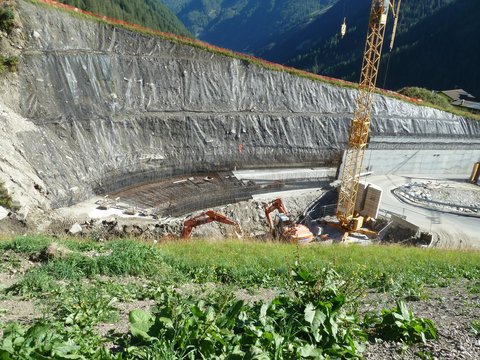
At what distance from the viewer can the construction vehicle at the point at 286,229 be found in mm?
23592

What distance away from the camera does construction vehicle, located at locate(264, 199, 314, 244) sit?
23.6 meters

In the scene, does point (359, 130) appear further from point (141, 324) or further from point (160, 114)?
point (141, 324)

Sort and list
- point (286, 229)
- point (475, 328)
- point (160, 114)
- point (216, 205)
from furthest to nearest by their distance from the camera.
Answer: point (160, 114)
point (216, 205)
point (286, 229)
point (475, 328)

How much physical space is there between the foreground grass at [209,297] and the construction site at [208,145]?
11299 mm

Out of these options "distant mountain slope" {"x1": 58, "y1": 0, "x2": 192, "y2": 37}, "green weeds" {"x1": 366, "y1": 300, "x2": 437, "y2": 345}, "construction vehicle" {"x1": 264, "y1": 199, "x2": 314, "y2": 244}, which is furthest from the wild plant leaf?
"distant mountain slope" {"x1": 58, "y1": 0, "x2": 192, "y2": 37}

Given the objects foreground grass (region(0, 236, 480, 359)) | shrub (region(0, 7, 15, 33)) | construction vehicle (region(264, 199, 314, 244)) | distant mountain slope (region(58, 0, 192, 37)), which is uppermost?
distant mountain slope (region(58, 0, 192, 37))

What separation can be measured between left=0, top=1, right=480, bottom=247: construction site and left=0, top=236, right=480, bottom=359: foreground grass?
11.3 m

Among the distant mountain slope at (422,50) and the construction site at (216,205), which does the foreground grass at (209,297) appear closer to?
the construction site at (216,205)

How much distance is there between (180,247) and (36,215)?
13.9 m

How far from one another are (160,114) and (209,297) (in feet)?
101

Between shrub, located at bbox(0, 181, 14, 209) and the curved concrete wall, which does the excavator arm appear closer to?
the curved concrete wall

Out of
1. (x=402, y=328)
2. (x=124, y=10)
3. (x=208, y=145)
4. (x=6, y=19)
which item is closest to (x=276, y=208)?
(x=208, y=145)

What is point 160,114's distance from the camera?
36.1 meters

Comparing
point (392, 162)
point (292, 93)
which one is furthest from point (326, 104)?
point (392, 162)
